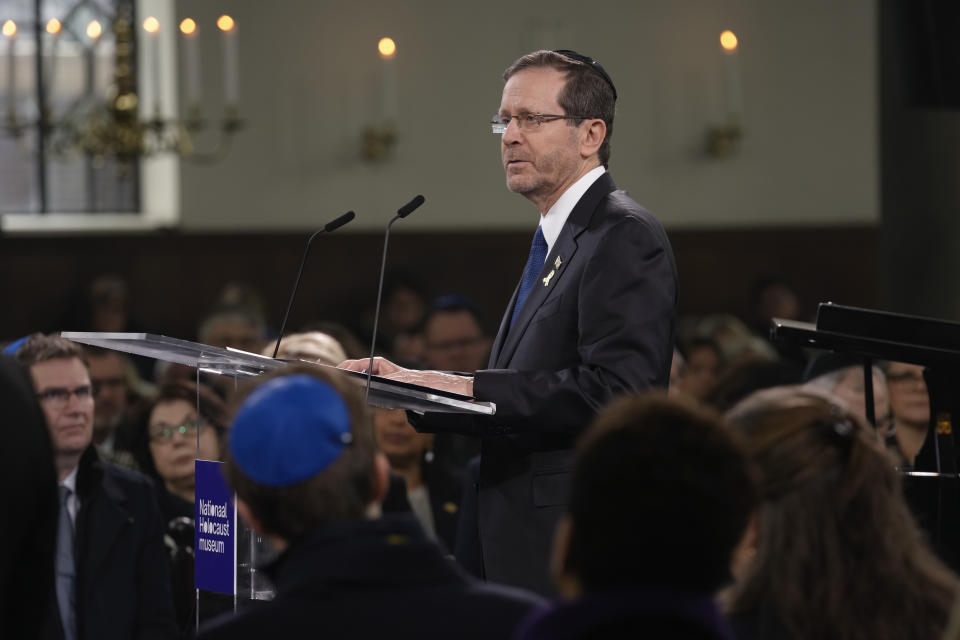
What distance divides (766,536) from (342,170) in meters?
7.79

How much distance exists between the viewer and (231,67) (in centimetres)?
865

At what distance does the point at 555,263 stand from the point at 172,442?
1947mm

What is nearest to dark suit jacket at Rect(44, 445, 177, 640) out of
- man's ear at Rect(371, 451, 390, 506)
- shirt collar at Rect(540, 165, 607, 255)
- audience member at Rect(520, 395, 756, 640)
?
shirt collar at Rect(540, 165, 607, 255)

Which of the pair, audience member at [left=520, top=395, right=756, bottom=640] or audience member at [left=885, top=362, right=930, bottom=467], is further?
audience member at [left=885, top=362, right=930, bottom=467]

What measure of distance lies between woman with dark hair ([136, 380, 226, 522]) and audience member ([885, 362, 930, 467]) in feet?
6.78

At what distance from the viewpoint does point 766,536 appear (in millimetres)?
2010

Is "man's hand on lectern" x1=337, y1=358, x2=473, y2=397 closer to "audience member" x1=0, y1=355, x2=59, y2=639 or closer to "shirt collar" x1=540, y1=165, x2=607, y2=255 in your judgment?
"shirt collar" x1=540, y1=165, x2=607, y2=255

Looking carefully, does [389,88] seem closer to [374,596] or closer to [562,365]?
[562,365]

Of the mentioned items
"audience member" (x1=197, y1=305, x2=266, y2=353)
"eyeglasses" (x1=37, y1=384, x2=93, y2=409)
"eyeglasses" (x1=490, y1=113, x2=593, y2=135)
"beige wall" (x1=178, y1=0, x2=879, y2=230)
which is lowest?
"eyeglasses" (x1=37, y1=384, x2=93, y2=409)

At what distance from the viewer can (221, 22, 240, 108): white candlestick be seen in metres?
8.77

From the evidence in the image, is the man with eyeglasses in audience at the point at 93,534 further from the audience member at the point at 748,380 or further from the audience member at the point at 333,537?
the audience member at the point at 748,380

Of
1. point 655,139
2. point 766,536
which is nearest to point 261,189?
point 655,139

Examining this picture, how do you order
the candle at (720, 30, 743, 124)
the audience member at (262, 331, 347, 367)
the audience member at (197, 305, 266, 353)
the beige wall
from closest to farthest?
the audience member at (262, 331, 347, 367) → the audience member at (197, 305, 266, 353) → the beige wall → the candle at (720, 30, 743, 124)

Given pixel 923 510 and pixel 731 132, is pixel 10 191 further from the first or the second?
pixel 923 510
